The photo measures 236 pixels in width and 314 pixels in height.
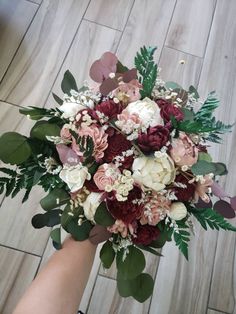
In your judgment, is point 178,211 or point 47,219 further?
point 47,219

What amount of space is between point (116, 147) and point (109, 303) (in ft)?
2.31

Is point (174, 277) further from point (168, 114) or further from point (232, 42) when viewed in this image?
point (232, 42)

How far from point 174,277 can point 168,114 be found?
763 mm

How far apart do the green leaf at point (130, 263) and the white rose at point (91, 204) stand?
11 cm

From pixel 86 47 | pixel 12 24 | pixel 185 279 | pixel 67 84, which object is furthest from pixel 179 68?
pixel 67 84

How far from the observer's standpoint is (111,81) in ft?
2.43

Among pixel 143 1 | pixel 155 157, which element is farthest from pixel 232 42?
pixel 155 157

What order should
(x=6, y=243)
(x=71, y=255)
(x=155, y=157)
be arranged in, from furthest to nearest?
(x=6, y=243)
(x=71, y=255)
(x=155, y=157)

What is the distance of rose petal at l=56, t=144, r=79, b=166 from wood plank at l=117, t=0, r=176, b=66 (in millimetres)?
1068

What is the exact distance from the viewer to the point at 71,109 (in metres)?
0.73

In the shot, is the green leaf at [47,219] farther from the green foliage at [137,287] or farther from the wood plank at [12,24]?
the wood plank at [12,24]

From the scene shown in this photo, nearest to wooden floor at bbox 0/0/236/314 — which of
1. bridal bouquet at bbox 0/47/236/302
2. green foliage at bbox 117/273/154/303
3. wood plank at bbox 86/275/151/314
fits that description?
wood plank at bbox 86/275/151/314

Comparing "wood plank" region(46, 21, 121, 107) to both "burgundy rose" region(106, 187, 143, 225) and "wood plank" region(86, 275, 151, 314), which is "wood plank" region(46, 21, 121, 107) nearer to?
"wood plank" region(86, 275, 151, 314)

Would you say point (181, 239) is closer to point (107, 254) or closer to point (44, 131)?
point (107, 254)
